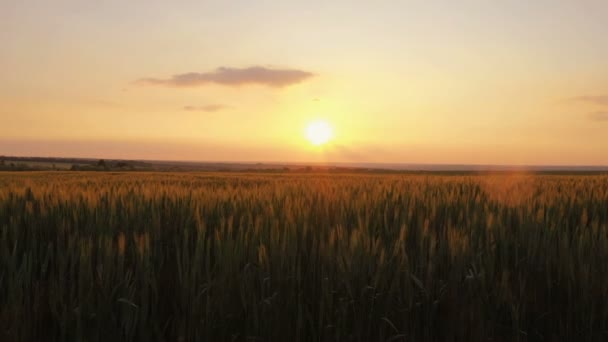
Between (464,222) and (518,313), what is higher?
(464,222)

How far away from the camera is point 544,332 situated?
228 centimetres

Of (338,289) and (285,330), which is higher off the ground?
(338,289)

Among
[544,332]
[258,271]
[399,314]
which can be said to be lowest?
[544,332]

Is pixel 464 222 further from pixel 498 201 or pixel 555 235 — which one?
pixel 498 201

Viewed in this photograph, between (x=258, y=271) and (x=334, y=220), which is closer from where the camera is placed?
(x=258, y=271)

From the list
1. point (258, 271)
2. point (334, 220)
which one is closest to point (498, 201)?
point (334, 220)

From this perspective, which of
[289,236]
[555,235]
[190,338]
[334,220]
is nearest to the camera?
[190,338]

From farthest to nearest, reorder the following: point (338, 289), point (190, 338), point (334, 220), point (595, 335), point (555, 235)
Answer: point (334, 220), point (555, 235), point (595, 335), point (338, 289), point (190, 338)

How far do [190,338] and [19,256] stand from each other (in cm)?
138

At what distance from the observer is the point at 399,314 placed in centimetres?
209

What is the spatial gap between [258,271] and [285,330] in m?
0.31

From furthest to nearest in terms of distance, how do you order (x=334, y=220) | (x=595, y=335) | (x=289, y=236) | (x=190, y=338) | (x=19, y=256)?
(x=334, y=220)
(x=19, y=256)
(x=289, y=236)
(x=595, y=335)
(x=190, y=338)

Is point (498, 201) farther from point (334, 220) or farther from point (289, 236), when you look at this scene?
point (289, 236)

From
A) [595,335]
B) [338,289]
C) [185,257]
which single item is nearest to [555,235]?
[595,335]
